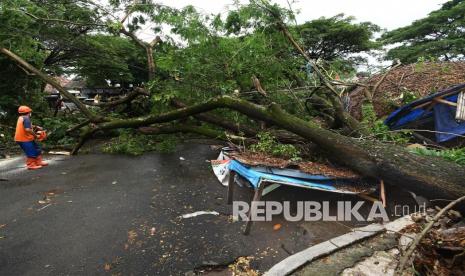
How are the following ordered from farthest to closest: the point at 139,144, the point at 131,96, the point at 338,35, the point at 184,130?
1. the point at 338,35
2. the point at 131,96
3. the point at 139,144
4. the point at 184,130

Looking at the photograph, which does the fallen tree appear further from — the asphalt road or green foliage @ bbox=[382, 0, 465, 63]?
green foliage @ bbox=[382, 0, 465, 63]

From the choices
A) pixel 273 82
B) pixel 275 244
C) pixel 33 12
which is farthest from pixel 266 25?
pixel 33 12

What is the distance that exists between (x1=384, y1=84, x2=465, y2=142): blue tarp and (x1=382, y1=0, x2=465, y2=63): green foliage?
11.5 meters

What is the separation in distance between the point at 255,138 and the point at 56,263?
3921 millimetres

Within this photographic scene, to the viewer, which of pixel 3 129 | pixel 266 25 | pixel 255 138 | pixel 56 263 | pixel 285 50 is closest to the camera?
pixel 56 263

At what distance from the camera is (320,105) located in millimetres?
7383

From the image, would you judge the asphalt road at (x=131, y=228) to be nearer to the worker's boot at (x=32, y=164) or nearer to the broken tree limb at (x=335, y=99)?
the worker's boot at (x=32, y=164)

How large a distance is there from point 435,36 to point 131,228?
2049 centimetres

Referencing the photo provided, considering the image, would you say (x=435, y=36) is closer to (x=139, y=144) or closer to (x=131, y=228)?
(x=139, y=144)

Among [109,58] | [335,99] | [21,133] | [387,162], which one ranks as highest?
[109,58]

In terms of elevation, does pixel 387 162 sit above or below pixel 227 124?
below

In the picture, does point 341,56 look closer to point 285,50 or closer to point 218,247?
point 285,50

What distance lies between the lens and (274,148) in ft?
16.5

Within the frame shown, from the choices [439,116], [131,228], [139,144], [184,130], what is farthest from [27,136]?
[439,116]
